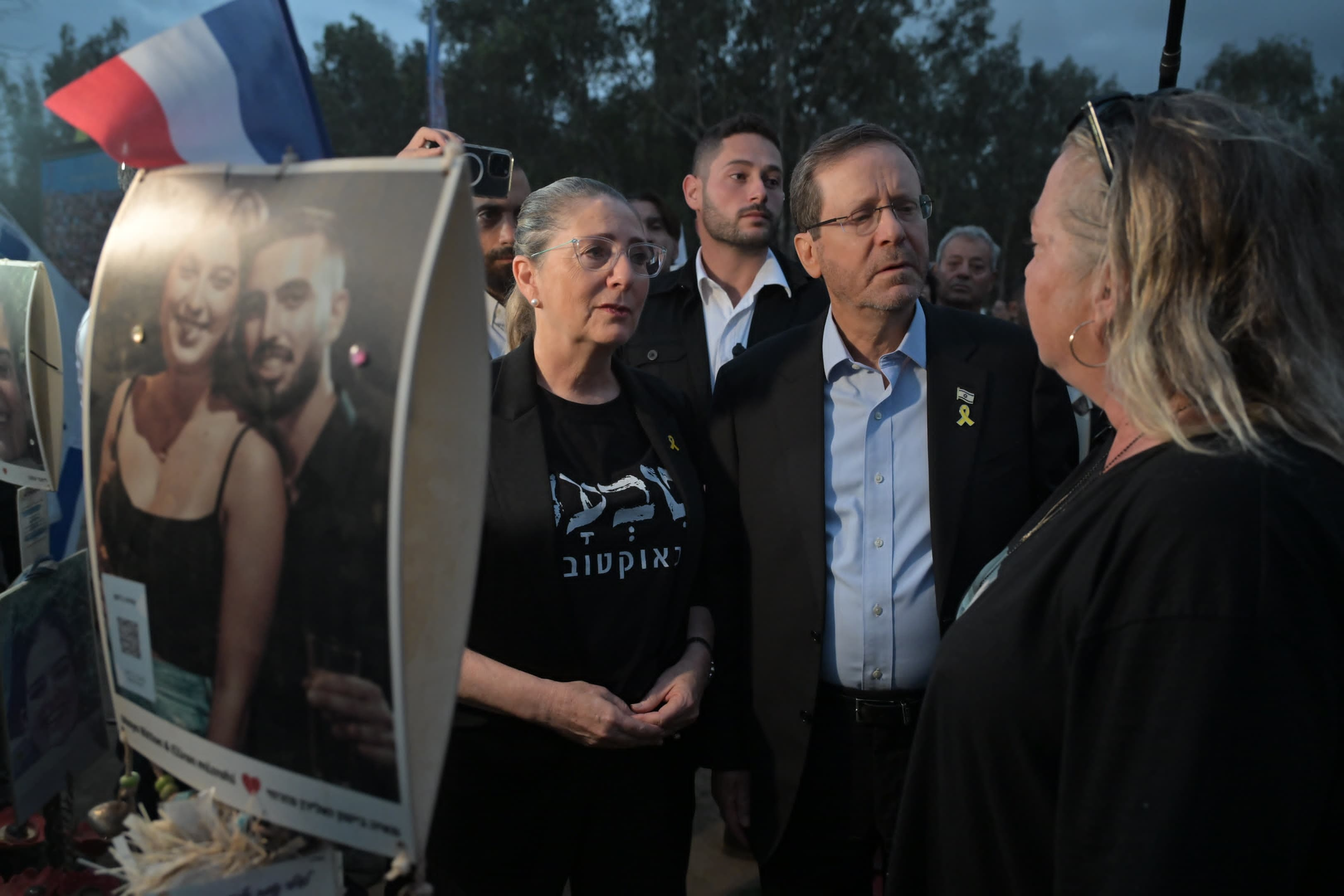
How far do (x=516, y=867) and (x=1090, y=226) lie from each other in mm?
1643

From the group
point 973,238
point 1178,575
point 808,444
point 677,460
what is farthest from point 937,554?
point 973,238

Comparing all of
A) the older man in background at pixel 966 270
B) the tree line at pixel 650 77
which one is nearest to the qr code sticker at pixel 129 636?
the older man in background at pixel 966 270

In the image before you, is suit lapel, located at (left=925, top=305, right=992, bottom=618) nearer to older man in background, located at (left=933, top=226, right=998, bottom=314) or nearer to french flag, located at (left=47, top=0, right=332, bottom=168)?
french flag, located at (left=47, top=0, right=332, bottom=168)

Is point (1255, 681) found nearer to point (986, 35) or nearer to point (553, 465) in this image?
point (553, 465)

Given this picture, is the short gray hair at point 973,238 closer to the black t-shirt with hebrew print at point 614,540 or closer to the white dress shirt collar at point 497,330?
the white dress shirt collar at point 497,330

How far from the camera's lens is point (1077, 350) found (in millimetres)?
1403

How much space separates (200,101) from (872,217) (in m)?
1.62

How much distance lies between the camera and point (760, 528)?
7.47 feet

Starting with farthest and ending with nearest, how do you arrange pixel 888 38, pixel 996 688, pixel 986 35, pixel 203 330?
pixel 986 35 < pixel 888 38 < pixel 996 688 < pixel 203 330

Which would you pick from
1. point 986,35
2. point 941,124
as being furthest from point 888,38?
point 941,124

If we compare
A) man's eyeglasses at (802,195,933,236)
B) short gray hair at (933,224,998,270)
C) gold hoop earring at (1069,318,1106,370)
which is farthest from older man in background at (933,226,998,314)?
gold hoop earring at (1069,318,1106,370)

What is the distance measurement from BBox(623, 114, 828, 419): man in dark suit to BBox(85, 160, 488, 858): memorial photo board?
2352 millimetres

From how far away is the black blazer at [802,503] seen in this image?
7.03 feet

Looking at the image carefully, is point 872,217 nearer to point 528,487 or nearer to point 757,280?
point 528,487
